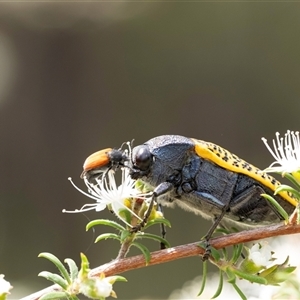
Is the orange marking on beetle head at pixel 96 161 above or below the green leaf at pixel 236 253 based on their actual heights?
above

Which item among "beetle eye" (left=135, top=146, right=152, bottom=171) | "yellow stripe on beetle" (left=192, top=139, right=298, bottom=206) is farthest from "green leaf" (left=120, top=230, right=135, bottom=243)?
"yellow stripe on beetle" (left=192, top=139, right=298, bottom=206)

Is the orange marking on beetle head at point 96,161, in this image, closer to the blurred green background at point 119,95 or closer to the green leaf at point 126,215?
the green leaf at point 126,215

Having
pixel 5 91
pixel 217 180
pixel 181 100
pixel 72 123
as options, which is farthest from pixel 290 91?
pixel 217 180

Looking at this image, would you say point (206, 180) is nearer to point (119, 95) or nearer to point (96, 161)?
point (96, 161)

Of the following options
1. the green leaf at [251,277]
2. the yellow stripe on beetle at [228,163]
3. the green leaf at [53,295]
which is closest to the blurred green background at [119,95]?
the yellow stripe on beetle at [228,163]

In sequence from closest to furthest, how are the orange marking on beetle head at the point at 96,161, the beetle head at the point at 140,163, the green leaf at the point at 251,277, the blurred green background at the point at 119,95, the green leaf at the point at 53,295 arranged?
1. the green leaf at the point at 53,295
2. the green leaf at the point at 251,277
3. the orange marking on beetle head at the point at 96,161
4. the beetle head at the point at 140,163
5. the blurred green background at the point at 119,95

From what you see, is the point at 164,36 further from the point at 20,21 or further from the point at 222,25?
the point at 20,21

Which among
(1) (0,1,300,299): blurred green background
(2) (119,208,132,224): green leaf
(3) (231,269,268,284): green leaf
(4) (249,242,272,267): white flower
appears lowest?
(3) (231,269,268,284): green leaf

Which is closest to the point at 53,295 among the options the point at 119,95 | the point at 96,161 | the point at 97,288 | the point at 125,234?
the point at 97,288

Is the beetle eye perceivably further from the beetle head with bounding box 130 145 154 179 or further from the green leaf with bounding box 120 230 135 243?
the green leaf with bounding box 120 230 135 243
